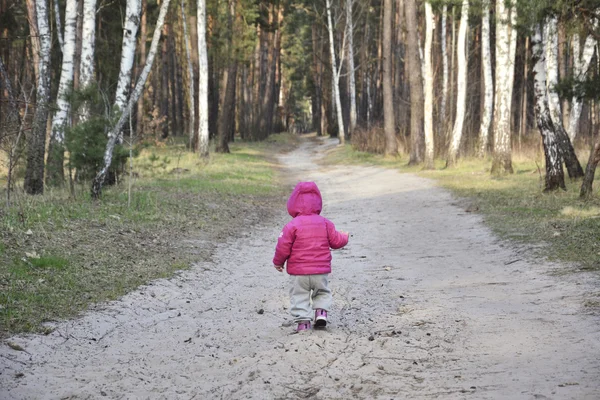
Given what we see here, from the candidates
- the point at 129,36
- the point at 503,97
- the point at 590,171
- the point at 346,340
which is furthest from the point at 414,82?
the point at 346,340

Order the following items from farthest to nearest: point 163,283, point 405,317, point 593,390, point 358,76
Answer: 1. point 358,76
2. point 163,283
3. point 405,317
4. point 593,390

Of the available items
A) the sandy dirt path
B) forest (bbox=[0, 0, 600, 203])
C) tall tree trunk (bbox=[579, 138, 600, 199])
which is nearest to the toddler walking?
the sandy dirt path

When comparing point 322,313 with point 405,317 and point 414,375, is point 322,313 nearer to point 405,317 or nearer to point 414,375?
point 405,317

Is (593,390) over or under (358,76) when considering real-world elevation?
under

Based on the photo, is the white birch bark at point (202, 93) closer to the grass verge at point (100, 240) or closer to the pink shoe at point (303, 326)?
the grass verge at point (100, 240)

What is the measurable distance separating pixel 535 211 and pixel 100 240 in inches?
325

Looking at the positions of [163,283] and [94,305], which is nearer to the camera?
[94,305]

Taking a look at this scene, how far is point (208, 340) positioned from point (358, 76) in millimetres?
68449

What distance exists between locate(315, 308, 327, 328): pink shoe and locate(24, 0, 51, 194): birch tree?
9.32m

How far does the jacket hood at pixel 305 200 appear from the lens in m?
6.31

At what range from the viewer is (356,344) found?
580 cm

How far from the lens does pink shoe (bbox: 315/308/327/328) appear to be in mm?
6191

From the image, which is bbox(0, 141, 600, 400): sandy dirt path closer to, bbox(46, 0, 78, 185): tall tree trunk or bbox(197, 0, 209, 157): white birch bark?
bbox(46, 0, 78, 185): tall tree trunk

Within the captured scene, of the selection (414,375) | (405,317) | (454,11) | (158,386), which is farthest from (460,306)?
(454,11)
